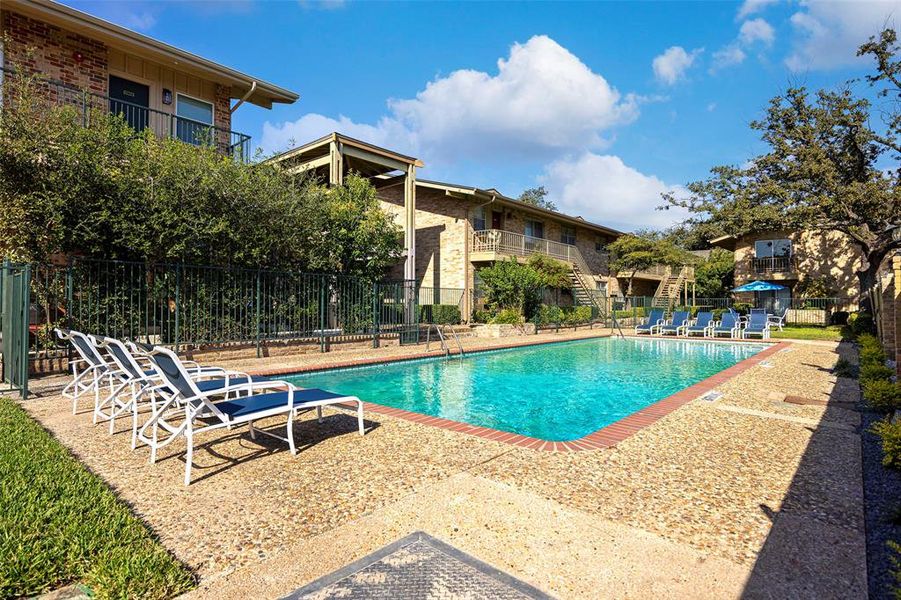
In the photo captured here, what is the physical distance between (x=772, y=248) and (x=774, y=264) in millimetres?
1010

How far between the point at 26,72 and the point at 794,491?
15880mm

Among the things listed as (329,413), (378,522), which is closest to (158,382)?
(329,413)

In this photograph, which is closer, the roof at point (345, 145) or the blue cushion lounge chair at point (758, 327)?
the roof at point (345, 145)

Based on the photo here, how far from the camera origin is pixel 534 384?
34.6 feet

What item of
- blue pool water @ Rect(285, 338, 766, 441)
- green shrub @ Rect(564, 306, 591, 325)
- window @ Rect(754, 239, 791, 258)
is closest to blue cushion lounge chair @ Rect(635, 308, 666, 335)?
green shrub @ Rect(564, 306, 591, 325)

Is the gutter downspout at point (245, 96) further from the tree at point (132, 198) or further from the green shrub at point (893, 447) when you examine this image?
the green shrub at point (893, 447)

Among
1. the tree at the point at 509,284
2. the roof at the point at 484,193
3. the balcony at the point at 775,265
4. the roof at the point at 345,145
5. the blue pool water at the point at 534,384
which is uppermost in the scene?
the roof at the point at 345,145

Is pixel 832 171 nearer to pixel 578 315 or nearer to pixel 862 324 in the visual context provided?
pixel 862 324

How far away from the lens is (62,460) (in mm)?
4062

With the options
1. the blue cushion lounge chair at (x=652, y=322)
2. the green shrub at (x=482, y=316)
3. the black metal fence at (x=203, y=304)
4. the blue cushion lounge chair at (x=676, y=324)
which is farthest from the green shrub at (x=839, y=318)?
the black metal fence at (x=203, y=304)

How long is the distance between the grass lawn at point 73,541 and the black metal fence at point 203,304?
6209 millimetres

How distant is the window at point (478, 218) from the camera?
2367cm

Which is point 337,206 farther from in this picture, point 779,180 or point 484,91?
point 779,180

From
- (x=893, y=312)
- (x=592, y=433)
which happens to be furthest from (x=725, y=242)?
(x=592, y=433)
